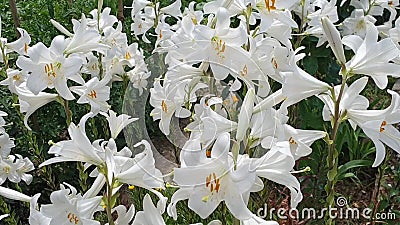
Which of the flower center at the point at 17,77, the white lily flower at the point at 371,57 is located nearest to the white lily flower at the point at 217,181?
the white lily flower at the point at 371,57

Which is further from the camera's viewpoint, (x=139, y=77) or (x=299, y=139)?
(x=139, y=77)

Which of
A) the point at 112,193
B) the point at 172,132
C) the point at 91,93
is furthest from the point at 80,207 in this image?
the point at 91,93

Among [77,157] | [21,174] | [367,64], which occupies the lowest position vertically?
[21,174]

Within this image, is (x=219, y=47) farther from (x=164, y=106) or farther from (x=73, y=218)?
(x=73, y=218)

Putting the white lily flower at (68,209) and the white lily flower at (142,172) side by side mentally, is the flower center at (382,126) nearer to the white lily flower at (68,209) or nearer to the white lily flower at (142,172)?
the white lily flower at (142,172)

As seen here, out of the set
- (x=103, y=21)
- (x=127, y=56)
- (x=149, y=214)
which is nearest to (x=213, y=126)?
(x=149, y=214)

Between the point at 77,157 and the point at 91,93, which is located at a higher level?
the point at 77,157

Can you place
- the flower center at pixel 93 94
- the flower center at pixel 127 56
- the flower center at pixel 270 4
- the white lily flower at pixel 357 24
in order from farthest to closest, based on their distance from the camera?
the white lily flower at pixel 357 24
the flower center at pixel 127 56
the flower center at pixel 93 94
the flower center at pixel 270 4

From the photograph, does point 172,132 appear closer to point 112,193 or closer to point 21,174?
point 112,193
